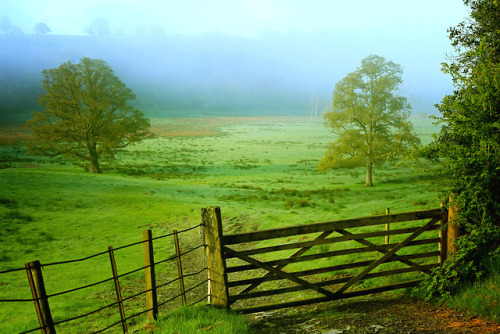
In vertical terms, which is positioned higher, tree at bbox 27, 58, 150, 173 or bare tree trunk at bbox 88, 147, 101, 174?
tree at bbox 27, 58, 150, 173

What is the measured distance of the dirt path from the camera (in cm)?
691

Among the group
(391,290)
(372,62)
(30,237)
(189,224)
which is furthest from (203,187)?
(391,290)

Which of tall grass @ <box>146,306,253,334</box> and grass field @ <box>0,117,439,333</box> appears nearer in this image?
tall grass @ <box>146,306,253,334</box>

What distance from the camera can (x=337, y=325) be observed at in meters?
7.37

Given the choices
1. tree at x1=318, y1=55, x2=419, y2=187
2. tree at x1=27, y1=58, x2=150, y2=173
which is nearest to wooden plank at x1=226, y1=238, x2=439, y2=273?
tree at x1=318, y1=55, x2=419, y2=187

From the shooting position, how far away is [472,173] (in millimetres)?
8070

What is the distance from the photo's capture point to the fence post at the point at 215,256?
7457 mm

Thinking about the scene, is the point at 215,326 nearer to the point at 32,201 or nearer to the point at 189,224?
the point at 189,224

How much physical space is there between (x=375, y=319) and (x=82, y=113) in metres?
45.8

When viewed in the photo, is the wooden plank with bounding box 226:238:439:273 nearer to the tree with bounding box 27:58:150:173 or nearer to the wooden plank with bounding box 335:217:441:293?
the wooden plank with bounding box 335:217:441:293

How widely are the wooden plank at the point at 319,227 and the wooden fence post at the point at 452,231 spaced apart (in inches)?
9.9

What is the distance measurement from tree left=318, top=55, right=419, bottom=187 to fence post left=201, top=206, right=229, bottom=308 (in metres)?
32.7

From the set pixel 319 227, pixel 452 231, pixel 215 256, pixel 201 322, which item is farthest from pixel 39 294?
pixel 452 231

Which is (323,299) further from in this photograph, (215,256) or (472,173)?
(472,173)
